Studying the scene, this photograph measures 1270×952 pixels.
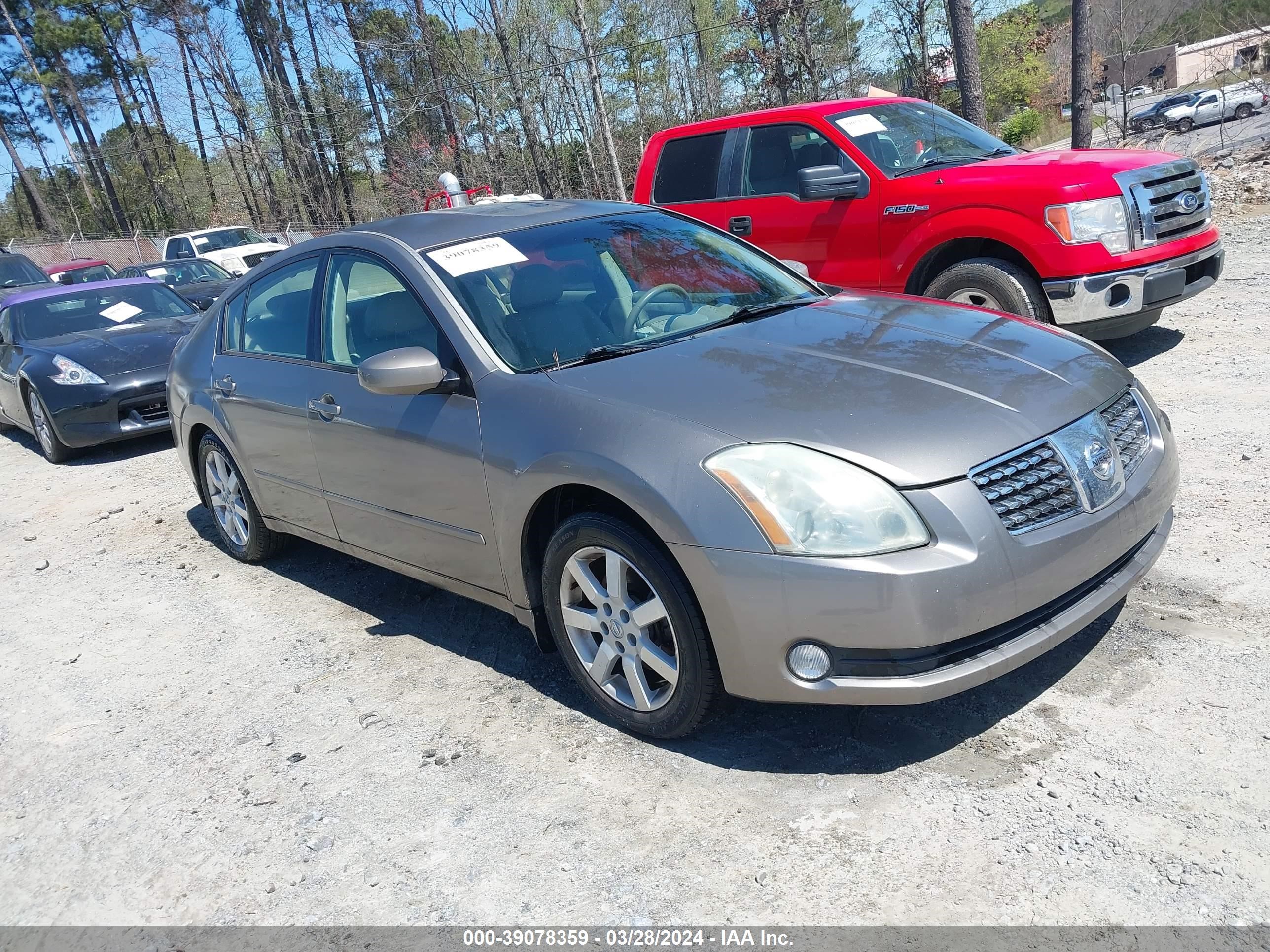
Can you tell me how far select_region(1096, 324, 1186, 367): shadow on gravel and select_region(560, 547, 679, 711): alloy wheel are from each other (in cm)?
473

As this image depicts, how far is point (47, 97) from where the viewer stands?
149 feet

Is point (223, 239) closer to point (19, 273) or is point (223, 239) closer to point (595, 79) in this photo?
point (19, 273)

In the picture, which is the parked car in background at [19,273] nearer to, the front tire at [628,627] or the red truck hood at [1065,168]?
the red truck hood at [1065,168]

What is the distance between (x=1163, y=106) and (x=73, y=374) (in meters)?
40.7

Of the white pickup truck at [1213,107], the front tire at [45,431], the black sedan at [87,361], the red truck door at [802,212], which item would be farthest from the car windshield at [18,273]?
the white pickup truck at [1213,107]

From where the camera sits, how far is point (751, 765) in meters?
3.03

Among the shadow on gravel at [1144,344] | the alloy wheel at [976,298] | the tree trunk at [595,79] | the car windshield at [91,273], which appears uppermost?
the tree trunk at [595,79]

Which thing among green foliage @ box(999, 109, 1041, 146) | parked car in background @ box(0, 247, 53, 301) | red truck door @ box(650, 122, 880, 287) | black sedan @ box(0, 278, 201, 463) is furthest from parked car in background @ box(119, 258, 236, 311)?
green foliage @ box(999, 109, 1041, 146)

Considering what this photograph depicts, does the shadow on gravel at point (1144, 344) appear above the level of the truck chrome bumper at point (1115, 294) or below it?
below

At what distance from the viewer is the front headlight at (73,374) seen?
341 inches

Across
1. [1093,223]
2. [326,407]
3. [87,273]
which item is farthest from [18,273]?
[1093,223]

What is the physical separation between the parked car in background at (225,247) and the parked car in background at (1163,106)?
2404 cm

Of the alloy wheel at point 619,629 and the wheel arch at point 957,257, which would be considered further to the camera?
the wheel arch at point 957,257

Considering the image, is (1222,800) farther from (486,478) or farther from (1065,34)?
(1065,34)
